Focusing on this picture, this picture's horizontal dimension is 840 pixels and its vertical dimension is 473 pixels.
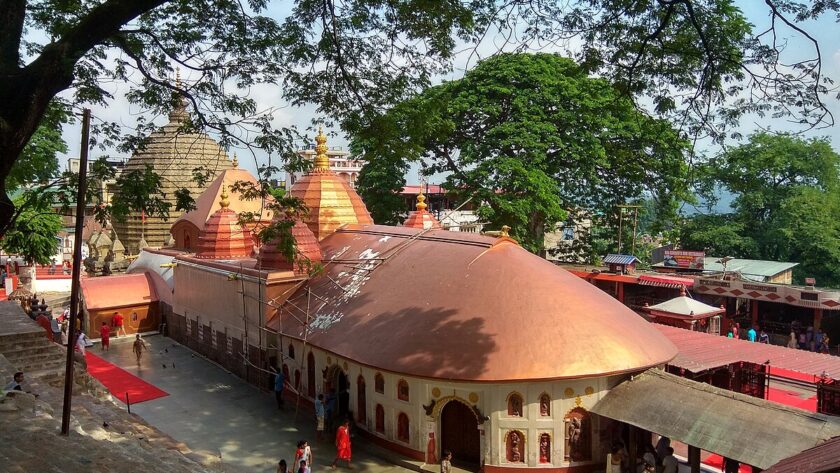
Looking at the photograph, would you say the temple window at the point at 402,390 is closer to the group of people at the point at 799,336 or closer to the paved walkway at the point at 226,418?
the paved walkway at the point at 226,418

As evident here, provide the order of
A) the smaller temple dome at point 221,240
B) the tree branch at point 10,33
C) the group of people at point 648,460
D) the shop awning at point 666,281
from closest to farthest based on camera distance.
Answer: the tree branch at point 10,33 → the group of people at point 648,460 → the smaller temple dome at point 221,240 → the shop awning at point 666,281

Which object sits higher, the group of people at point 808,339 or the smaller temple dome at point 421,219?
the smaller temple dome at point 421,219

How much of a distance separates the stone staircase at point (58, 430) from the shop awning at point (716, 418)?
7653 mm

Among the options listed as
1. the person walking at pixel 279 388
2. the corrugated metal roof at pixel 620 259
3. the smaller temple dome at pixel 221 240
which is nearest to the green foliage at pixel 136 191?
the person walking at pixel 279 388

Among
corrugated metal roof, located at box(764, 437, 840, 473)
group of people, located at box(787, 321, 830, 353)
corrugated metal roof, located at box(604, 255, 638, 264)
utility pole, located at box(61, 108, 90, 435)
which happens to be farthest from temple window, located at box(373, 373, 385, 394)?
corrugated metal roof, located at box(604, 255, 638, 264)

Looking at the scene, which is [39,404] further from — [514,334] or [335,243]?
[335,243]

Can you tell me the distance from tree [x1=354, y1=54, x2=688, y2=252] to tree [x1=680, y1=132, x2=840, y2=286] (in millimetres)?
4350

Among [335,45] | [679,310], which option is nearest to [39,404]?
[335,45]

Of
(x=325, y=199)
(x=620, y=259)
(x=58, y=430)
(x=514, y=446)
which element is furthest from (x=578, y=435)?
(x=620, y=259)

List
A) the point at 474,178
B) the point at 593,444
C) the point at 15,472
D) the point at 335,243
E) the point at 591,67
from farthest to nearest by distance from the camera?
the point at 474,178, the point at 335,243, the point at 593,444, the point at 591,67, the point at 15,472

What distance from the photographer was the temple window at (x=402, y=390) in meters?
13.4

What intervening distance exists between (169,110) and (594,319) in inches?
354

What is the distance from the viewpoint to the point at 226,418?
52.9 ft

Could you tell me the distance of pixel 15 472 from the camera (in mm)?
6043
